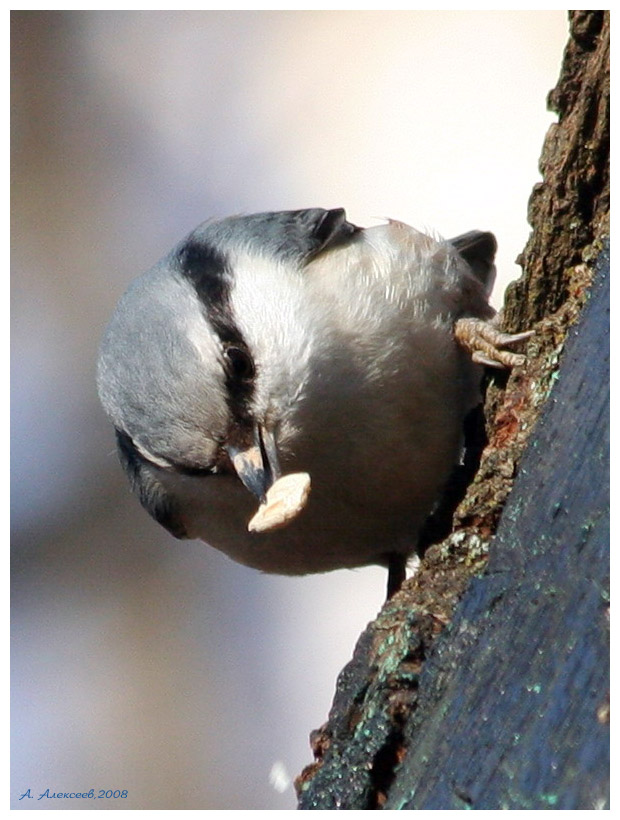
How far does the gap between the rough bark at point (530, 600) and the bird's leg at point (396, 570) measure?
58 centimetres

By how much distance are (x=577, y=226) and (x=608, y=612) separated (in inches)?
31.8

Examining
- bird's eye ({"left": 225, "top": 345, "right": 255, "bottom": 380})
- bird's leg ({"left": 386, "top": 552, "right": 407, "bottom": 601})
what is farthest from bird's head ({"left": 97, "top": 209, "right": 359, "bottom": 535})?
bird's leg ({"left": 386, "top": 552, "right": 407, "bottom": 601})

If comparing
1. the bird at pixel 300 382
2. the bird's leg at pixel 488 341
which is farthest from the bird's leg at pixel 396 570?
the bird's leg at pixel 488 341

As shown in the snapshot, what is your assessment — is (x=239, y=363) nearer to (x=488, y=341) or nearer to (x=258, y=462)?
(x=258, y=462)

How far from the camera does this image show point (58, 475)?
12.2 feet

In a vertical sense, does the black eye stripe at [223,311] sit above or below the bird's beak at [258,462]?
above

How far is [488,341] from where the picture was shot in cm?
204

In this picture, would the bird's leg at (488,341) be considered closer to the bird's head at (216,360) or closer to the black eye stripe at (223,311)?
the bird's head at (216,360)

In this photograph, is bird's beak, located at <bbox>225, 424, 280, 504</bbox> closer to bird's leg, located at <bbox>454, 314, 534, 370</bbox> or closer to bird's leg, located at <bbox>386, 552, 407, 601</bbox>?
bird's leg, located at <bbox>454, 314, 534, 370</bbox>

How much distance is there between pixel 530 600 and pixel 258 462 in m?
0.75

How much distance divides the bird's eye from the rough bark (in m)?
0.42

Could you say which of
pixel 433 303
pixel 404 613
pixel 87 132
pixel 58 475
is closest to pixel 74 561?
pixel 58 475

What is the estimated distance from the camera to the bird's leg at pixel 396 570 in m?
2.40

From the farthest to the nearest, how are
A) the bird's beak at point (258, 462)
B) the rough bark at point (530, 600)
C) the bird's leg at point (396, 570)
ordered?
the bird's leg at point (396, 570), the bird's beak at point (258, 462), the rough bark at point (530, 600)
